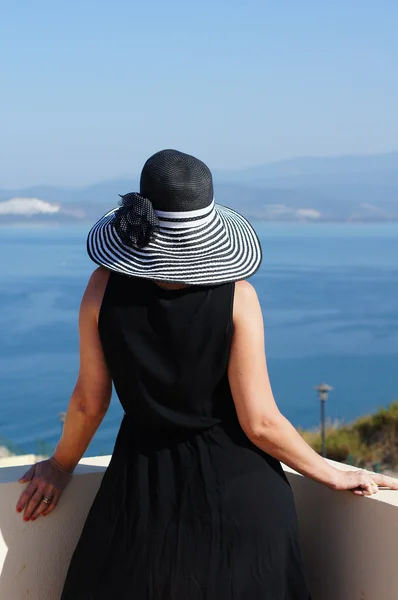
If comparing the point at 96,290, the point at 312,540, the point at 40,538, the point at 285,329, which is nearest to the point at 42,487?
the point at 40,538

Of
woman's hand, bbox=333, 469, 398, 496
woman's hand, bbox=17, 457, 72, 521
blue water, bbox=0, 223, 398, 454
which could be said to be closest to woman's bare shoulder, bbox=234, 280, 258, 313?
woman's hand, bbox=333, 469, 398, 496

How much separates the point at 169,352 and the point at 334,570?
63cm

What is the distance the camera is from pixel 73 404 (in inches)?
63.1

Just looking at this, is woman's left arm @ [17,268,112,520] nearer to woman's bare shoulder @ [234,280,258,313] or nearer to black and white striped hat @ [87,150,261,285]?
black and white striped hat @ [87,150,261,285]

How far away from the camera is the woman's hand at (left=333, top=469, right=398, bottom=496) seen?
165 centimetres

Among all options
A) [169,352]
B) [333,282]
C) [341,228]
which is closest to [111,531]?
[169,352]

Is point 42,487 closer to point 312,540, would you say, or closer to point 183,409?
point 183,409

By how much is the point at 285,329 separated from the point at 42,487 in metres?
63.8

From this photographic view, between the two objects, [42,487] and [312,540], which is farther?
[312,540]

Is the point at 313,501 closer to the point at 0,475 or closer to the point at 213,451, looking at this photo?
the point at 213,451

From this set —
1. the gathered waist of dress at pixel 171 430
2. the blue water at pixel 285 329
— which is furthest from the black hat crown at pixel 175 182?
the blue water at pixel 285 329

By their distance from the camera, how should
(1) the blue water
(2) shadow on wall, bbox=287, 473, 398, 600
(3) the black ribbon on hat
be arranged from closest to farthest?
1. (3) the black ribbon on hat
2. (2) shadow on wall, bbox=287, 473, 398, 600
3. (1) the blue water

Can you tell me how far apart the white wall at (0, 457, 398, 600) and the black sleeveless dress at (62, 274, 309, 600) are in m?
0.18

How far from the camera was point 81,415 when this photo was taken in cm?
160
